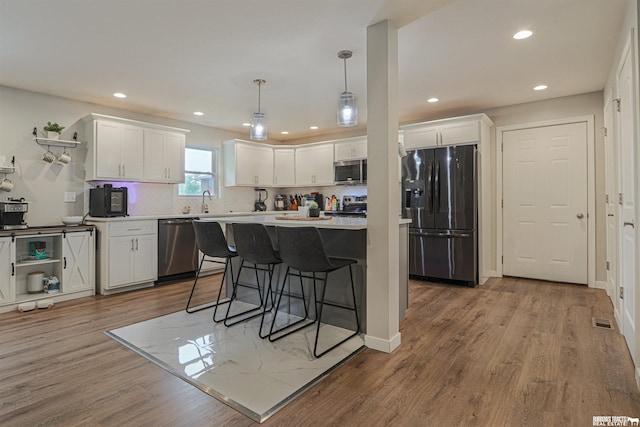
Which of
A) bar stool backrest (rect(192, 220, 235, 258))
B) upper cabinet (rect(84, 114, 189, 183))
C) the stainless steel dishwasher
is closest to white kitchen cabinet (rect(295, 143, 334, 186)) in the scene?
upper cabinet (rect(84, 114, 189, 183))

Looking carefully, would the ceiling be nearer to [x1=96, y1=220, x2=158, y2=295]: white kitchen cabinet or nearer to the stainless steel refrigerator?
the stainless steel refrigerator

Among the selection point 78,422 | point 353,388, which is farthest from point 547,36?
point 78,422

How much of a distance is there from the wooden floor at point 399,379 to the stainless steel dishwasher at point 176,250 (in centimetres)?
138

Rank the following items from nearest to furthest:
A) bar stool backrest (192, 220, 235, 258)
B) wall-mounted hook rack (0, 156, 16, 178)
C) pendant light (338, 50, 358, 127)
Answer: pendant light (338, 50, 358, 127)
bar stool backrest (192, 220, 235, 258)
wall-mounted hook rack (0, 156, 16, 178)

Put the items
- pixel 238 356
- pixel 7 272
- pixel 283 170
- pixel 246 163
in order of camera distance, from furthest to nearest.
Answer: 1. pixel 283 170
2. pixel 246 163
3. pixel 7 272
4. pixel 238 356

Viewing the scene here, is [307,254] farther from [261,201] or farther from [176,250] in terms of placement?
[261,201]

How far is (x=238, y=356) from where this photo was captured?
2480 mm

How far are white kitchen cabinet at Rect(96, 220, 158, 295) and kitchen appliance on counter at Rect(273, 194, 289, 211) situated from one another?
2.86 m

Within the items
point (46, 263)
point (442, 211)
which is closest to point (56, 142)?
point (46, 263)

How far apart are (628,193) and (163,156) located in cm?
526

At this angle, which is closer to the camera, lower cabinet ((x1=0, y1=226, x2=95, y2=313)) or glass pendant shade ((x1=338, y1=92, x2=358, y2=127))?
glass pendant shade ((x1=338, y1=92, x2=358, y2=127))

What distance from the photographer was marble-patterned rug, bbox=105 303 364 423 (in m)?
2.01

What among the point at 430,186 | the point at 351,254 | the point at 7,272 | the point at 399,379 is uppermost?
the point at 430,186

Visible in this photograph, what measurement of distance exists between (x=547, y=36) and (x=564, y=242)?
2872 millimetres
